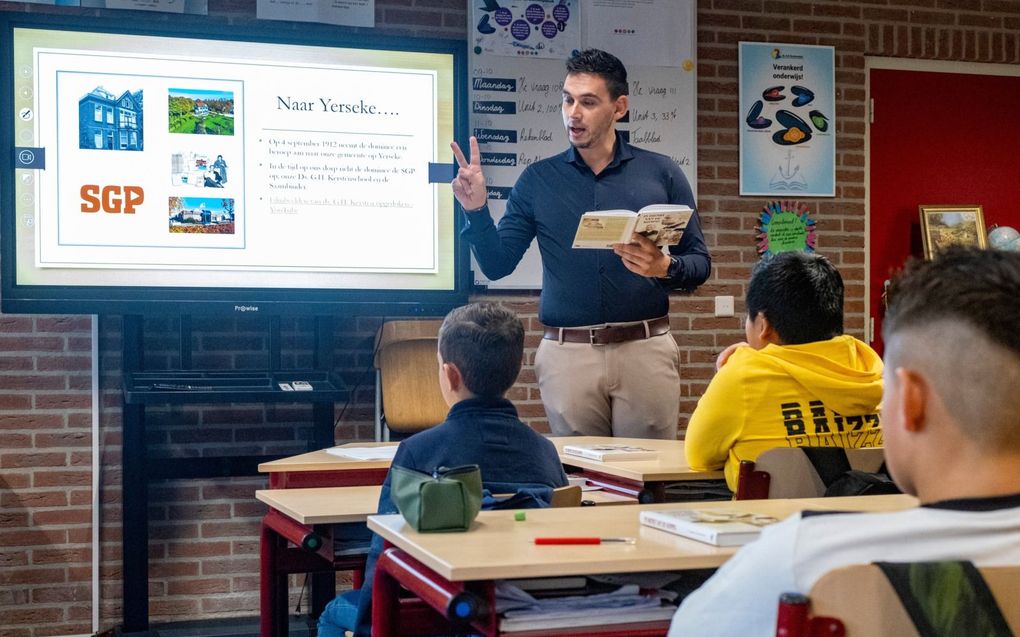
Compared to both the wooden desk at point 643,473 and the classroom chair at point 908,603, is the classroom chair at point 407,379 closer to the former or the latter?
the wooden desk at point 643,473

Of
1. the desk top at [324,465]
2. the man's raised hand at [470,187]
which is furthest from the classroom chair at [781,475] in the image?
the man's raised hand at [470,187]

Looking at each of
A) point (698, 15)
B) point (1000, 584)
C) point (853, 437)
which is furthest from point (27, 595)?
point (1000, 584)

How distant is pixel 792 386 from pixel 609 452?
1.99 feet

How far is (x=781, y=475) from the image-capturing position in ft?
7.02

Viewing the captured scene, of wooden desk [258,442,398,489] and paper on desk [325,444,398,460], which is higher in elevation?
paper on desk [325,444,398,460]

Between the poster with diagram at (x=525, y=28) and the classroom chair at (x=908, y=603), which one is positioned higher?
the poster with diagram at (x=525, y=28)

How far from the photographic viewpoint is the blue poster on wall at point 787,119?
4695mm

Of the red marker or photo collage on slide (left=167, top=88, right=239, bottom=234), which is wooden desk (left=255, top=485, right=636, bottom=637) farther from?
photo collage on slide (left=167, top=88, right=239, bottom=234)

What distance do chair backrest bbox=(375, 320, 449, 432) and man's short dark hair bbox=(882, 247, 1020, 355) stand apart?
2893mm

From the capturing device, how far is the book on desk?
2.72 metres

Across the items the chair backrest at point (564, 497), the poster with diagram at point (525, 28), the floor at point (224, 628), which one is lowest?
the floor at point (224, 628)

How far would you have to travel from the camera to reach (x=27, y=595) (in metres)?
3.93

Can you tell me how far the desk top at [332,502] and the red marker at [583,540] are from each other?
2.28 feet

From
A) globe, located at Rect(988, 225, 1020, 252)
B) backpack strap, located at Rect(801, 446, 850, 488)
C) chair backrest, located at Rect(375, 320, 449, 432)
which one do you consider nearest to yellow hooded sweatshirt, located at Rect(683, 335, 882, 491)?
backpack strap, located at Rect(801, 446, 850, 488)
